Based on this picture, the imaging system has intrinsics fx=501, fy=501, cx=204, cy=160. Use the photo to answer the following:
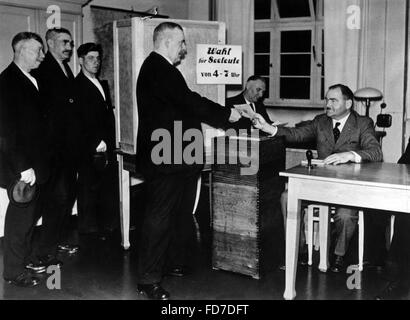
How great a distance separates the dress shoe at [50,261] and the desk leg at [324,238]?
2.19 m

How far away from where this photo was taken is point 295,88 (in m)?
7.66

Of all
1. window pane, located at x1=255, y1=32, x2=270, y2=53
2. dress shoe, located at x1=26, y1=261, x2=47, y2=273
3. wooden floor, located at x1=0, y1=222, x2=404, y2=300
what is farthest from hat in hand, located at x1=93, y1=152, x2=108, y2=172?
window pane, located at x1=255, y1=32, x2=270, y2=53

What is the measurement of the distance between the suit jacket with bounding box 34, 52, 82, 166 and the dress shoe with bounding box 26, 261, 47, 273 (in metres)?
0.88

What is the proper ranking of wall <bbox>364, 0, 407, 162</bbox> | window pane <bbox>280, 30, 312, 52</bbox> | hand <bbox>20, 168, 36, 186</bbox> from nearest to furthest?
hand <bbox>20, 168, 36, 186</bbox> → wall <bbox>364, 0, 407, 162</bbox> → window pane <bbox>280, 30, 312, 52</bbox>

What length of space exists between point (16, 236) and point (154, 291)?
1.14 meters

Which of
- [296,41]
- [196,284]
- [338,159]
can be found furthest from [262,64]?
[196,284]

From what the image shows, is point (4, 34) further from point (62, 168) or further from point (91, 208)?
point (91, 208)

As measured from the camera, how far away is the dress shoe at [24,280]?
3.79 metres

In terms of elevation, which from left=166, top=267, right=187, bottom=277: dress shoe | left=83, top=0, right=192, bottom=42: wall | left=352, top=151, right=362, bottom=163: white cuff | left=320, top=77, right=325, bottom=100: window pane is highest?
left=83, top=0, right=192, bottom=42: wall

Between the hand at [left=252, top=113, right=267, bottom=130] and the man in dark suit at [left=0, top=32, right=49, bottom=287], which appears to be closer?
the man in dark suit at [left=0, top=32, right=49, bottom=287]

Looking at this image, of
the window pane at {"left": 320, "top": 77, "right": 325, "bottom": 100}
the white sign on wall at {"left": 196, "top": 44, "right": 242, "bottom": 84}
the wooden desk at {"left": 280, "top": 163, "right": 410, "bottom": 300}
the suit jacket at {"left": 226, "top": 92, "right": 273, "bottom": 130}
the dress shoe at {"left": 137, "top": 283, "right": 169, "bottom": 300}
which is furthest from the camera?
the window pane at {"left": 320, "top": 77, "right": 325, "bottom": 100}

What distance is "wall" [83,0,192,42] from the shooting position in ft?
19.2

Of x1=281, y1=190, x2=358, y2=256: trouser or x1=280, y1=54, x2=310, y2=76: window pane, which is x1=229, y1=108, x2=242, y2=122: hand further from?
x1=280, y1=54, x2=310, y2=76: window pane

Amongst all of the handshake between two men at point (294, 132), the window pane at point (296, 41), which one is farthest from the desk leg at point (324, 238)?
the window pane at point (296, 41)
